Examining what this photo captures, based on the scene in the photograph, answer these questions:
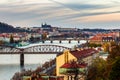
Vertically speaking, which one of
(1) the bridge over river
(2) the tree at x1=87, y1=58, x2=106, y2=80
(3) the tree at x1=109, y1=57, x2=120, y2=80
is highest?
(3) the tree at x1=109, y1=57, x2=120, y2=80

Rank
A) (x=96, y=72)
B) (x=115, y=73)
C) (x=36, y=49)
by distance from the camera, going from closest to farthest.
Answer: (x=115, y=73) < (x=96, y=72) < (x=36, y=49)

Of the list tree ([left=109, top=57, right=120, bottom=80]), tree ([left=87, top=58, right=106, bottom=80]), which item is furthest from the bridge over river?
tree ([left=109, top=57, right=120, bottom=80])

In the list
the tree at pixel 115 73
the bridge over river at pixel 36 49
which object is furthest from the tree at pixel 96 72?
the bridge over river at pixel 36 49

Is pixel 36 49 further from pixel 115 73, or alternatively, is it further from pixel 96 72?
pixel 115 73

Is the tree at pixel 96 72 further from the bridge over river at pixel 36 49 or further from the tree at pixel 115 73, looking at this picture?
the bridge over river at pixel 36 49

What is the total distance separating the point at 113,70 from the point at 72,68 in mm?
806

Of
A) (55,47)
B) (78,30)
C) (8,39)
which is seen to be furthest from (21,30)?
(55,47)

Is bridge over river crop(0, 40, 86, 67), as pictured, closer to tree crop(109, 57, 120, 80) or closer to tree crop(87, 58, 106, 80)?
tree crop(87, 58, 106, 80)

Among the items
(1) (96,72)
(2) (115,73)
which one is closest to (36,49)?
(1) (96,72)

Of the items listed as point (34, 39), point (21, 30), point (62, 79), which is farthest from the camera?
point (21, 30)

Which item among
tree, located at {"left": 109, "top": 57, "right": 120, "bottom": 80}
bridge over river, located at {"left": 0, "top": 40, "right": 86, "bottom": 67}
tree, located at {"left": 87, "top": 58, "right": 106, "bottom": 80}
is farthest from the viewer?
bridge over river, located at {"left": 0, "top": 40, "right": 86, "bottom": 67}

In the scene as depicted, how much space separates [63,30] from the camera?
124m

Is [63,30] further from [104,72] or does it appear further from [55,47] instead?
[104,72]

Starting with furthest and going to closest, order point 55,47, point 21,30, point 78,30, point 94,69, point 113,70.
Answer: point 78,30 → point 21,30 → point 55,47 → point 94,69 → point 113,70
